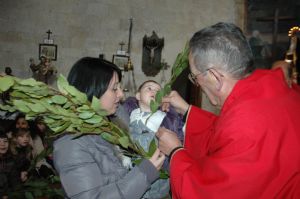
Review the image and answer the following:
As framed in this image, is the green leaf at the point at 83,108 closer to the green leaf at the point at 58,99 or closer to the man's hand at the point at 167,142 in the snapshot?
Answer: the green leaf at the point at 58,99

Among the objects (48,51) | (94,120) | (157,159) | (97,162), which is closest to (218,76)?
(157,159)

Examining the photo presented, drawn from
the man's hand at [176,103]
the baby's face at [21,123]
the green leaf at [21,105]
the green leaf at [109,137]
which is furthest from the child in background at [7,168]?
the green leaf at [21,105]

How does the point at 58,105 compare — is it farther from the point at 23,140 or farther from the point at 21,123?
the point at 21,123

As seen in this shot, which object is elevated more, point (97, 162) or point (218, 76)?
point (218, 76)

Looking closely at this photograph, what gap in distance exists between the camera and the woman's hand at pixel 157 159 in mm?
1716

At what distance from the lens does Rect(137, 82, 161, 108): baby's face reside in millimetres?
2593

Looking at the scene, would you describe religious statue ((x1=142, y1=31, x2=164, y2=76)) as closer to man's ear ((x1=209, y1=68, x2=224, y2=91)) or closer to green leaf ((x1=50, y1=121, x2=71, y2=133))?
man's ear ((x1=209, y1=68, x2=224, y2=91))

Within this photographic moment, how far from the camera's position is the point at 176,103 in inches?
95.0

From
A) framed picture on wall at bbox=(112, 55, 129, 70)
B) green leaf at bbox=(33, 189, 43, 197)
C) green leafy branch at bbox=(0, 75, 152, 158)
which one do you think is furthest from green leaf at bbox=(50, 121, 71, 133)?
framed picture on wall at bbox=(112, 55, 129, 70)

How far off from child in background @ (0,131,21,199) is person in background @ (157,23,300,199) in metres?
2.72

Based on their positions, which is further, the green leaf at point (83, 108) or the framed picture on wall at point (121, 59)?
the framed picture on wall at point (121, 59)

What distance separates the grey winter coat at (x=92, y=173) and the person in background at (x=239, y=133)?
0.59ft

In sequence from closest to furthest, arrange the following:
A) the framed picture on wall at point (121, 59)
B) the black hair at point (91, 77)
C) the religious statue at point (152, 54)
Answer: the black hair at point (91, 77), the framed picture on wall at point (121, 59), the religious statue at point (152, 54)

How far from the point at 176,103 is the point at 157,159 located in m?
0.74
